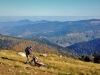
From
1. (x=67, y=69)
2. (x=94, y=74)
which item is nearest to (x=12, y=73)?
(x=67, y=69)

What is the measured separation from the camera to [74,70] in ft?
125

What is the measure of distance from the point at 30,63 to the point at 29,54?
1.66 m

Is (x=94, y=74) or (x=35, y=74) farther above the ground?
(x=35, y=74)

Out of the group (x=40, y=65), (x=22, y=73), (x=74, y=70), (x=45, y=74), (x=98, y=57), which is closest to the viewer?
(x=22, y=73)

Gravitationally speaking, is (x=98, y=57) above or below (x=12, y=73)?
below

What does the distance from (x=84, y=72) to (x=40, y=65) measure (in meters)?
8.35

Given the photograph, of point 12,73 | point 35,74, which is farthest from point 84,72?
point 12,73

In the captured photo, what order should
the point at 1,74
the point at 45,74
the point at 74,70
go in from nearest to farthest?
the point at 1,74 < the point at 45,74 < the point at 74,70

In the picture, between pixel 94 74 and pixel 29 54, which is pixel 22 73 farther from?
pixel 94 74

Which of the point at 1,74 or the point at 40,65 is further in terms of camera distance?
the point at 40,65

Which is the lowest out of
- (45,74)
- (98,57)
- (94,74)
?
(98,57)

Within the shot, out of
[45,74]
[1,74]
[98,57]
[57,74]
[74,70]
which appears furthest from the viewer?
[98,57]

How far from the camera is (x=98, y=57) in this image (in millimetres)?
130875

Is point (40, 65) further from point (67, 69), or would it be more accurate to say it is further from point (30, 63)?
point (67, 69)
